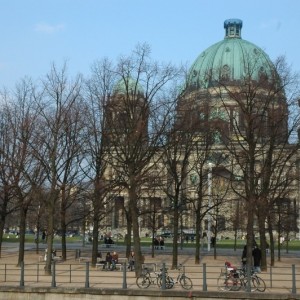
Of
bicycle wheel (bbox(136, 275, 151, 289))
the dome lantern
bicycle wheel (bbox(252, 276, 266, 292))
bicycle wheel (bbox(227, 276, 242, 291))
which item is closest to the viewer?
bicycle wheel (bbox(227, 276, 242, 291))

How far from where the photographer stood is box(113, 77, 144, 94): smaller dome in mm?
30125

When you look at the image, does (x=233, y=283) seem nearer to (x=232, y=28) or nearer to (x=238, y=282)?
(x=238, y=282)

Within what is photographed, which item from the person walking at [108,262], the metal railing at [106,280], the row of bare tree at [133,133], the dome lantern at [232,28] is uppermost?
the dome lantern at [232,28]

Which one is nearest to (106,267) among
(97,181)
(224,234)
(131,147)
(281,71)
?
(97,181)

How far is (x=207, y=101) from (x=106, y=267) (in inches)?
437

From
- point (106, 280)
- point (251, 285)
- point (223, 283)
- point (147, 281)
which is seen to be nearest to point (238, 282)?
point (251, 285)

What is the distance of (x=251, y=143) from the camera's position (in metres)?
31.4

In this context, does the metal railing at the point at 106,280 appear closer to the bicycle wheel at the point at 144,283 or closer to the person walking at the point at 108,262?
the bicycle wheel at the point at 144,283

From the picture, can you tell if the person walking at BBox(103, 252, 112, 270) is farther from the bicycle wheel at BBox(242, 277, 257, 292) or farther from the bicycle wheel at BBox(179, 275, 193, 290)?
the bicycle wheel at BBox(242, 277, 257, 292)

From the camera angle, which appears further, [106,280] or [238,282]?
→ [106,280]

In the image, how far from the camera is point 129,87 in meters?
32.0

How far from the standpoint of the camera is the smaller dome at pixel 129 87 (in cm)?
3012

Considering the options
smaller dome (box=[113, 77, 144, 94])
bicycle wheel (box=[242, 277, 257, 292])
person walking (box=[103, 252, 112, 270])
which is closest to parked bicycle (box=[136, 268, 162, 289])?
bicycle wheel (box=[242, 277, 257, 292])

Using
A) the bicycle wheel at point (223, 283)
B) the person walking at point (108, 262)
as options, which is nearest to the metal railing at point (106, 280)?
the bicycle wheel at point (223, 283)
